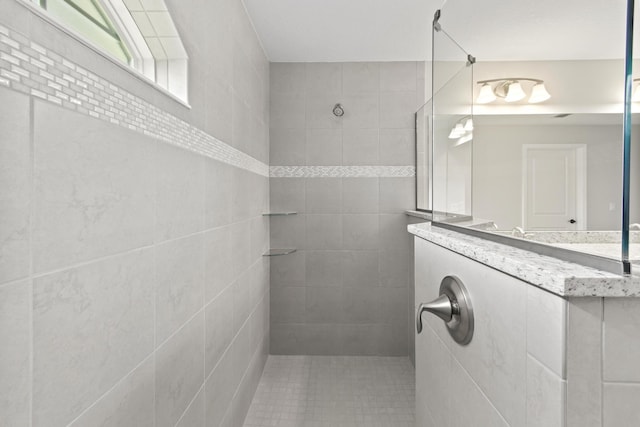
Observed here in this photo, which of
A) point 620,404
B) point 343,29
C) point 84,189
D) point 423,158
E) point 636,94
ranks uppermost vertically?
point 343,29

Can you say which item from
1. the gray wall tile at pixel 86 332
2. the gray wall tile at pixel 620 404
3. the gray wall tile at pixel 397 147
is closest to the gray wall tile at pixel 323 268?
the gray wall tile at pixel 397 147

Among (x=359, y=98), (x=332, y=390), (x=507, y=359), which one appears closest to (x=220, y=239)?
(x=507, y=359)

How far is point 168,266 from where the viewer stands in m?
1.16

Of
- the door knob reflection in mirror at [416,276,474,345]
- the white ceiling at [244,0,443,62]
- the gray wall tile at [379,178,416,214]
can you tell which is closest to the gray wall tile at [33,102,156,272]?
the door knob reflection in mirror at [416,276,474,345]

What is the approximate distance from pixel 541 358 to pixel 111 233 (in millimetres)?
906

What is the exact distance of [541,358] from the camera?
57cm

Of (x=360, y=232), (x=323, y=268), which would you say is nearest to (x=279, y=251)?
(x=323, y=268)

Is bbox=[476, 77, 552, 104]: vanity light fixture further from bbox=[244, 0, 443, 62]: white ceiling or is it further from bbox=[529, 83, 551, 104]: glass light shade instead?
bbox=[244, 0, 443, 62]: white ceiling

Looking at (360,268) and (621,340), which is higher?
(621,340)

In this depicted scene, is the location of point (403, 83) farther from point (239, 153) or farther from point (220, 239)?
point (220, 239)

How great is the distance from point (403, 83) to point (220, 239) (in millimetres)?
2165

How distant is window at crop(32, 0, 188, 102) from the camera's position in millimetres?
860

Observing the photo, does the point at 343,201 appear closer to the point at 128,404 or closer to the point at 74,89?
the point at 128,404

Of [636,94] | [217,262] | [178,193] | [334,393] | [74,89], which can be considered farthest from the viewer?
[334,393]
